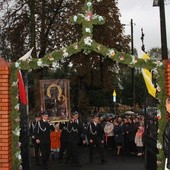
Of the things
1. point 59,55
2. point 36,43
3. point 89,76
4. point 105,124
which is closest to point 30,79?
point 89,76

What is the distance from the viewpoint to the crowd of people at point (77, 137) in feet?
52.3

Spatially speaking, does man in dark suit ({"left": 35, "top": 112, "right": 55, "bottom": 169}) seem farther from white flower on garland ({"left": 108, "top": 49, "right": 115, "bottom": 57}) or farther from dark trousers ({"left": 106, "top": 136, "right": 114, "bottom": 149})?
white flower on garland ({"left": 108, "top": 49, "right": 115, "bottom": 57})

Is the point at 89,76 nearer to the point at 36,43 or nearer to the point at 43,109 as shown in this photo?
the point at 36,43

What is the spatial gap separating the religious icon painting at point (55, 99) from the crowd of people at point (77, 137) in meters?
0.39

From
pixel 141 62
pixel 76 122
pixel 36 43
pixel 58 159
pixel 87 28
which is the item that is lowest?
pixel 58 159

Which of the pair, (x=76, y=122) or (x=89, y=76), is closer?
(x=76, y=122)

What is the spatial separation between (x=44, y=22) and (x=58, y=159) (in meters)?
13.0

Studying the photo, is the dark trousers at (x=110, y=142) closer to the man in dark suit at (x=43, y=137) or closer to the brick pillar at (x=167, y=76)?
the man in dark suit at (x=43, y=137)

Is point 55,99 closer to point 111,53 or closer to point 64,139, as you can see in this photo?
point 64,139

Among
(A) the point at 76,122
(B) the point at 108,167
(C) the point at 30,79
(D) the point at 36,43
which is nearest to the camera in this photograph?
(B) the point at 108,167

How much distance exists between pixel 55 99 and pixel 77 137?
3134 millimetres

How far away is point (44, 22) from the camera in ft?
97.3

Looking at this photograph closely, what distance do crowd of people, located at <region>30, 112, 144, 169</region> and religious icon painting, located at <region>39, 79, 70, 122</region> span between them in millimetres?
391

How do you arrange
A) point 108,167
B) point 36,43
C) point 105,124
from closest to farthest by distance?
point 108,167
point 105,124
point 36,43
